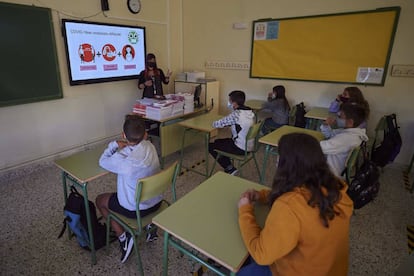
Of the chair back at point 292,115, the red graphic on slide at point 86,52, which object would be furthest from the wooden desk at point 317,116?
the red graphic on slide at point 86,52

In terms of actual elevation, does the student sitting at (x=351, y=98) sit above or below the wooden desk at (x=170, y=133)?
above

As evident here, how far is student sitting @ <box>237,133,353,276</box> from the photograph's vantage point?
97cm

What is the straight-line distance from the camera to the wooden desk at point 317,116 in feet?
11.9

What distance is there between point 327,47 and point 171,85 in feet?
9.84

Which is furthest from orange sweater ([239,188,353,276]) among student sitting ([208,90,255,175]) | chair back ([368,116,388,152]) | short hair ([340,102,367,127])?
chair back ([368,116,388,152])

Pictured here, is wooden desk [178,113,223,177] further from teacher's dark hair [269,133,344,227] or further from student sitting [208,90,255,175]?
teacher's dark hair [269,133,344,227]

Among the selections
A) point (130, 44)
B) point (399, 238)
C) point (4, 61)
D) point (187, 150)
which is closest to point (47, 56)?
point (4, 61)

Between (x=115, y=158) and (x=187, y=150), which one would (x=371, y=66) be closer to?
(x=187, y=150)

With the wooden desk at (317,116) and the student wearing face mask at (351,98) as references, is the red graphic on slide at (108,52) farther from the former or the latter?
the student wearing face mask at (351,98)

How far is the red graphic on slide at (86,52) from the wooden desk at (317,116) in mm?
3286

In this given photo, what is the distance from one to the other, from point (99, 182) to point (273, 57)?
3.42 metres

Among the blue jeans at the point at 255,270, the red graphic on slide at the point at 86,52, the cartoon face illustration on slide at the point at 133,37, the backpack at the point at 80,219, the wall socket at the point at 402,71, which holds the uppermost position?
the cartoon face illustration on slide at the point at 133,37

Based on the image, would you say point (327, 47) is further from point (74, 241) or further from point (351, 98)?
point (74, 241)

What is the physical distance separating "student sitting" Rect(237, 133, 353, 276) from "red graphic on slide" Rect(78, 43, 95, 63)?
3587 millimetres
